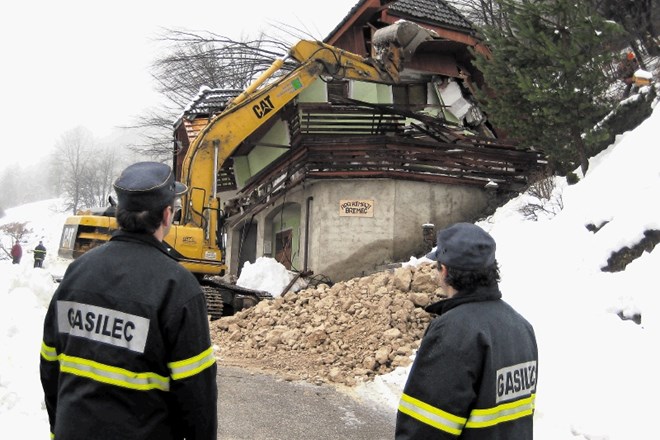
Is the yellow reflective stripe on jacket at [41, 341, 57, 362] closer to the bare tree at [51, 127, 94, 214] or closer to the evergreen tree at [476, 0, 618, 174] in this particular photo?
the evergreen tree at [476, 0, 618, 174]

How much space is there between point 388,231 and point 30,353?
1040cm

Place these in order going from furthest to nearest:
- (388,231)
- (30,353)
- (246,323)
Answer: (388,231) → (246,323) → (30,353)

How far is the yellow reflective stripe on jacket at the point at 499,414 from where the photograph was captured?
2.63m

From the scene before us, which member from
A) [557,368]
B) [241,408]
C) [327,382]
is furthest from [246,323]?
[557,368]

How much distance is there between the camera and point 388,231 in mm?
15359

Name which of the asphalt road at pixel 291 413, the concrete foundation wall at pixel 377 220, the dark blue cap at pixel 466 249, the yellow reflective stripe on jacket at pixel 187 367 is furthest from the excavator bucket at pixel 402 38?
A: the yellow reflective stripe on jacket at pixel 187 367

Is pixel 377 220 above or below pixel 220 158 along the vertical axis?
below

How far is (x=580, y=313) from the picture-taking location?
7.16m

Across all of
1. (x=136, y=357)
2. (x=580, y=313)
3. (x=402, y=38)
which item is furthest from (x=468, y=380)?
(x=402, y=38)

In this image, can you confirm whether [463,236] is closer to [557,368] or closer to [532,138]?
[557,368]

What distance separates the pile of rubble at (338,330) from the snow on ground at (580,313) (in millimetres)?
652

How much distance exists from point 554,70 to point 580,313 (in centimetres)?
560

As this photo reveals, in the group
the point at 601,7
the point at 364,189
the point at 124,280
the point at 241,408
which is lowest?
the point at 241,408

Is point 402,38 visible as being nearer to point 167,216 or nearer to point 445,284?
point 445,284
